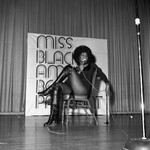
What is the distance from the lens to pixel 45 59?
4605 millimetres

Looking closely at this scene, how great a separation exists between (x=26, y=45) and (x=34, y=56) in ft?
1.19

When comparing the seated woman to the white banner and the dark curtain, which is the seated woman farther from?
the dark curtain

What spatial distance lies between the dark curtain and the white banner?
0.22 metres

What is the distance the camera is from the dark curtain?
456 cm

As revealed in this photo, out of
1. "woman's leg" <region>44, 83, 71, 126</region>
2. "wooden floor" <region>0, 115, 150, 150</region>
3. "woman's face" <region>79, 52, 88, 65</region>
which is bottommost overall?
"wooden floor" <region>0, 115, 150, 150</region>

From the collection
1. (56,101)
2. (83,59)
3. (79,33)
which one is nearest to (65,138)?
(56,101)

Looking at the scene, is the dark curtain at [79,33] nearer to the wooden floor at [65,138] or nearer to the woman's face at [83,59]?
the woman's face at [83,59]

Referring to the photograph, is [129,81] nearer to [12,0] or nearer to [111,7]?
[111,7]

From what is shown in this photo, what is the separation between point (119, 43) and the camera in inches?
213

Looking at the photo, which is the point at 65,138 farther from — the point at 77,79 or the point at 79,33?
the point at 79,33

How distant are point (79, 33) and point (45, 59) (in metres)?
1.11

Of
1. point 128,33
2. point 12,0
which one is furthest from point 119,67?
point 12,0

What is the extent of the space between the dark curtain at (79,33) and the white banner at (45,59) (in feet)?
0.73

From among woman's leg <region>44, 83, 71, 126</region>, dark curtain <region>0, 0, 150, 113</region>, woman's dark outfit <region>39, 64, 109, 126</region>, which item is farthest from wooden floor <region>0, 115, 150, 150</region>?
dark curtain <region>0, 0, 150, 113</region>
